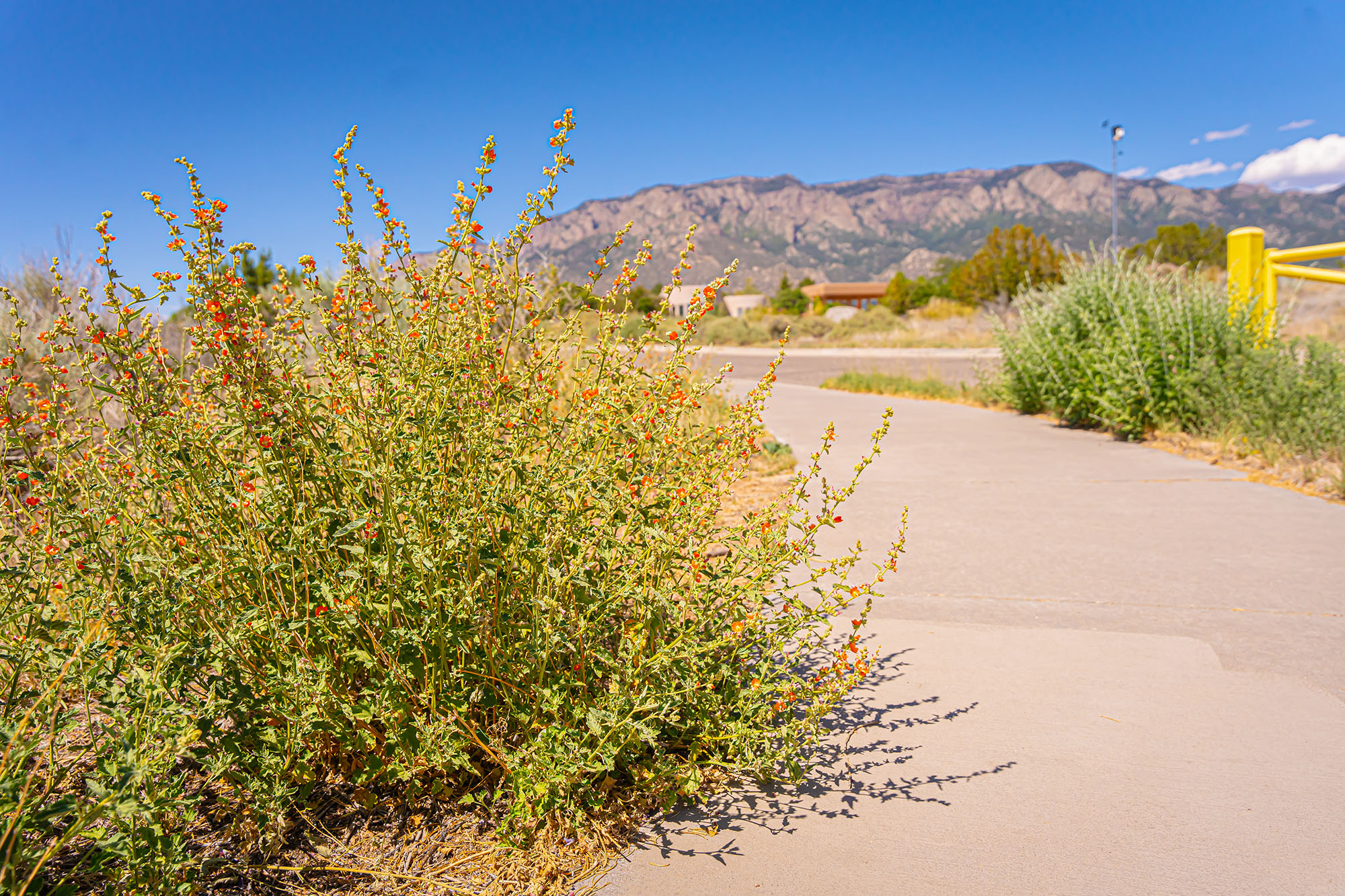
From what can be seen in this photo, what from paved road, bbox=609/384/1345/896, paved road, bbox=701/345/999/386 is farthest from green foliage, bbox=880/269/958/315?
paved road, bbox=609/384/1345/896

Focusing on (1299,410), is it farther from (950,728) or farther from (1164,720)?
(950,728)

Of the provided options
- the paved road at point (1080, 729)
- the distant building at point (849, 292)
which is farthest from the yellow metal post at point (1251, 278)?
the distant building at point (849, 292)

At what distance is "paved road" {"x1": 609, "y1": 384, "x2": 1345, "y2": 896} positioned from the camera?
2090 mm

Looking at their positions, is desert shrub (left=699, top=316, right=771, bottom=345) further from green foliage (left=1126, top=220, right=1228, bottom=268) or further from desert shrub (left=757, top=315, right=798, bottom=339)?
green foliage (left=1126, top=220, right=1228, bottom=268)

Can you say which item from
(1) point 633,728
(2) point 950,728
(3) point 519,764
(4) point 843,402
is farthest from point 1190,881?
(4) point 843,402

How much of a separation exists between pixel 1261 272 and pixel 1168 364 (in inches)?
55.8

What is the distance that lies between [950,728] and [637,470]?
1.45 meters

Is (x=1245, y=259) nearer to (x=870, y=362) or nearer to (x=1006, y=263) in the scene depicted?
(x=870, y=362)

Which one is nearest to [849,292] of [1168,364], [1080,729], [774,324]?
[774,324]

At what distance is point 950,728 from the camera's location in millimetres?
2809

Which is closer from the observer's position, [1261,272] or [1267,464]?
[1267,464]

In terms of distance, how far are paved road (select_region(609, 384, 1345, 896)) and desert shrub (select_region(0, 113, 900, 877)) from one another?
28 centimetres

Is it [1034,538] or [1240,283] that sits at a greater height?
[1240,283]

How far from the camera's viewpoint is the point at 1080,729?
2783mm
